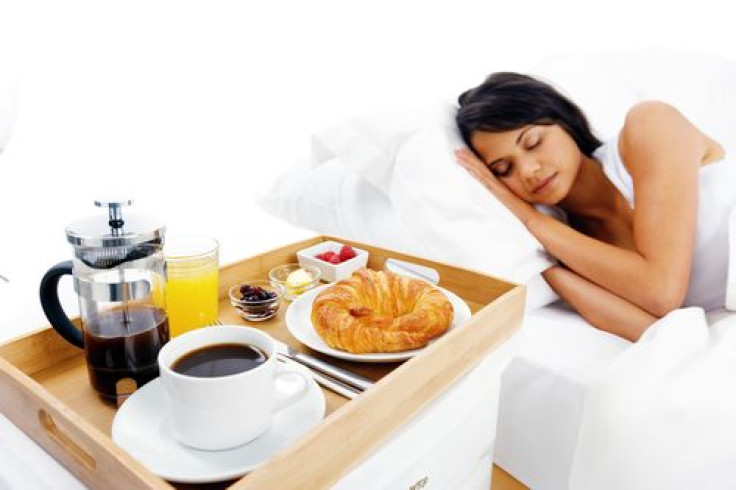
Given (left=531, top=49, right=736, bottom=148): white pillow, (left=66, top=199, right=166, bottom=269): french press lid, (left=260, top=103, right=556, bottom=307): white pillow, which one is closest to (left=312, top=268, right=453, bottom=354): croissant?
(left=66, top=199, right=166, bottom=269): french press lid

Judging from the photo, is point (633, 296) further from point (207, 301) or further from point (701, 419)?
point (207, 301)

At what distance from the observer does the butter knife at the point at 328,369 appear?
0.62 m

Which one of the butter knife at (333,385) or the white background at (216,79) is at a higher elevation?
the white background at (216,79)

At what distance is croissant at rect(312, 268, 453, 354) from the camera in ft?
2.18

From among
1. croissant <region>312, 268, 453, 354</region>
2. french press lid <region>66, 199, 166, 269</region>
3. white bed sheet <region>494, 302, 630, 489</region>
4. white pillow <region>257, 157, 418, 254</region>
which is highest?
french press lid <region>66, 199, 166, 269</region>

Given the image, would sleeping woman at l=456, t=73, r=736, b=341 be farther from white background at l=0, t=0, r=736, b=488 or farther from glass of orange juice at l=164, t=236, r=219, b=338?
glass of orange juice at l=164, t=236, r=219, b=338

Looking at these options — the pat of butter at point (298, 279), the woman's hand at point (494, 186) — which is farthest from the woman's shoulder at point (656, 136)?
the pat of butter at point (298, 279)

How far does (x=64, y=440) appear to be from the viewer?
1.69 ft

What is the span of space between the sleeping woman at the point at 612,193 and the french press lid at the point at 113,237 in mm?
824

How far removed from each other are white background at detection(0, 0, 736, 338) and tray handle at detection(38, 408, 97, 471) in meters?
0.39

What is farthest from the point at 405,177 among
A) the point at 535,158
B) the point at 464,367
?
the point at 464,367

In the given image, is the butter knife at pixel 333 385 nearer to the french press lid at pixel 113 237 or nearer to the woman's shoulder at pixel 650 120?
the french press lid at pixel 113 237

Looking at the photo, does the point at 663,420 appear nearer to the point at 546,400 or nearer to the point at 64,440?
the point at 546,400

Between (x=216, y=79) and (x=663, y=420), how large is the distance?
4.46ft
